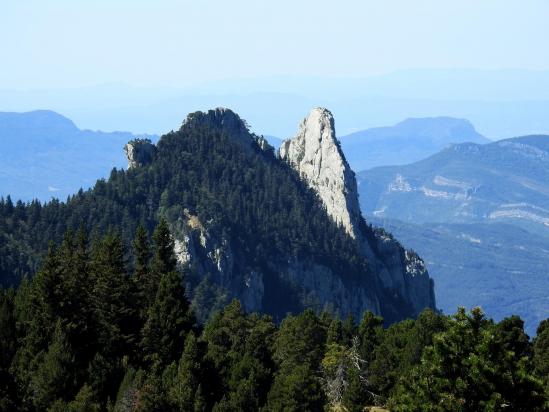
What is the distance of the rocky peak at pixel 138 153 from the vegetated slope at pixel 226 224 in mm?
1843

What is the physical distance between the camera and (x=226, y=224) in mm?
168625

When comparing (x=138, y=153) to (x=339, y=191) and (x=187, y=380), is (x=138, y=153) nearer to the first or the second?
Answer: (x=339, y=191)

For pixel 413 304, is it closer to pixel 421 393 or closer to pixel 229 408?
pixel 229 408

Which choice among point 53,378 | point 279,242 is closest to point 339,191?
point 279,242

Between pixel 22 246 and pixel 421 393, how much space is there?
11895 centimetres

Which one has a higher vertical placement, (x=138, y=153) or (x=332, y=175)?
(x=138, y=153)

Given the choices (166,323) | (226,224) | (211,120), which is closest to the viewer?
(166,323)

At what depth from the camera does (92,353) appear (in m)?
58.2

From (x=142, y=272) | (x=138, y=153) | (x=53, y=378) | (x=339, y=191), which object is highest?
(x=142, y=272)

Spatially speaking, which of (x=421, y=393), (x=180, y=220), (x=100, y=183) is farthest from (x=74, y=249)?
(x=100, y=183)

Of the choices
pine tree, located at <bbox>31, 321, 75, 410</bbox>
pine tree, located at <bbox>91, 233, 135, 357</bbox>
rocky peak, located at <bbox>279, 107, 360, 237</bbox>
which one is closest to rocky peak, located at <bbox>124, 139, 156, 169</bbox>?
rocky peak, located at <bbox>279, 107, 360, 237</bbox>

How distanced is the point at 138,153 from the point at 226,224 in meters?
24.9

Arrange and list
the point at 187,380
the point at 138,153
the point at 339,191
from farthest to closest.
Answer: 1. the point at 339,191
2. the point at 138,153
3. the point at 187,380

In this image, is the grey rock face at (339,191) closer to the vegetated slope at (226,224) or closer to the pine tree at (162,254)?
the vegetated slope at (226,224)
